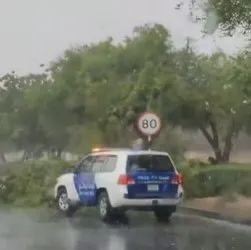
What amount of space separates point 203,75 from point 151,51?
2.32 m

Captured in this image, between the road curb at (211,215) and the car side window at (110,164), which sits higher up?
the car side window at (110,164)

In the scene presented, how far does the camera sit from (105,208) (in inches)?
734

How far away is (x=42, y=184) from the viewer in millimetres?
25172

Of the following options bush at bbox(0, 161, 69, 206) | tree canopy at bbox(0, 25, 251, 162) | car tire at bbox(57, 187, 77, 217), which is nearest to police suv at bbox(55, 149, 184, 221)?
car tire at bbox(57, 187, 77, 217)

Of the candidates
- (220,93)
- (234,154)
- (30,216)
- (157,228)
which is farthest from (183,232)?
(234,154)

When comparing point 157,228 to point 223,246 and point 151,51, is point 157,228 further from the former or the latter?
point 151,51

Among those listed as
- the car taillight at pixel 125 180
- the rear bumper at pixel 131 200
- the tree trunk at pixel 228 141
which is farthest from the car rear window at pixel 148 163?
the tree trunk at pixel 228 141

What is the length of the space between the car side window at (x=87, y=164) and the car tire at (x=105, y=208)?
107cm

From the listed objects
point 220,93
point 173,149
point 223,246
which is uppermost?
point 220,93

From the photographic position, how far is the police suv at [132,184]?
18.2 m

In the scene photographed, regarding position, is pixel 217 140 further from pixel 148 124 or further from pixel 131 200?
pixel 131 200

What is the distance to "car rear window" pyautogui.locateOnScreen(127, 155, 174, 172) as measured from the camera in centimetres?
1847

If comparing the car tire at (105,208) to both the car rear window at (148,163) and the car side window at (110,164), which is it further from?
the car rear window at (148,163)

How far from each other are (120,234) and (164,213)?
3.77m
